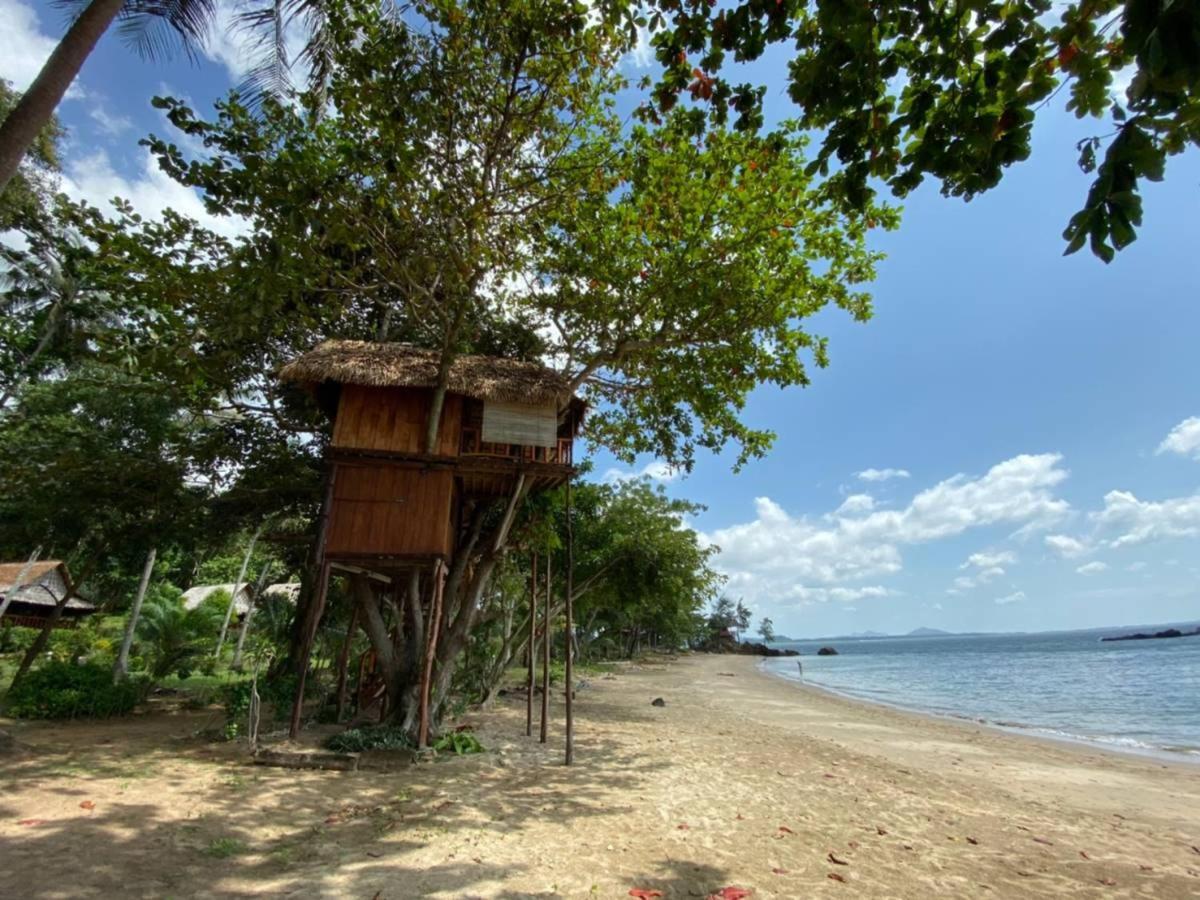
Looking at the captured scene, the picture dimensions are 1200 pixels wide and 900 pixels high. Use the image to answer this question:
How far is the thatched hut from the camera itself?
79.4 feet

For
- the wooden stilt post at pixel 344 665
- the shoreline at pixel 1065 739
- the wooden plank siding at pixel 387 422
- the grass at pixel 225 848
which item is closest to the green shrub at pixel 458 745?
the wooden stilt post at pixel 344 665

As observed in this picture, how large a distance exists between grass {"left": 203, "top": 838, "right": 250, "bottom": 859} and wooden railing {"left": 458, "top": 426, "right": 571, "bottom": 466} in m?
6.54

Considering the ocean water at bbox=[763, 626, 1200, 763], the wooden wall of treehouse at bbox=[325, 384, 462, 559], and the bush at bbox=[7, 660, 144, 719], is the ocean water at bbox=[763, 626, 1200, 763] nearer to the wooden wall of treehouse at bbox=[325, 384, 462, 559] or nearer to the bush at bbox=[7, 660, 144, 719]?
the wooden wall of treehouse at bbox=[325, 384, 462, 559]

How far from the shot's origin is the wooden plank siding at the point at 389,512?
999 centimetres

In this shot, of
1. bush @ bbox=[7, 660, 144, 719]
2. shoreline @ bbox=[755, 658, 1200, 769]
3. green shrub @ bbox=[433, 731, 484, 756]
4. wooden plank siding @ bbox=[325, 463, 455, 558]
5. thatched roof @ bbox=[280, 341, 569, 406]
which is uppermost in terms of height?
thatched roof @ bbox=[280, 341, 569, 406]

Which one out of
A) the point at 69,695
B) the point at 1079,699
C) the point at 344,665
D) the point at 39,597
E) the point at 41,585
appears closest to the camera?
the point at 69,695

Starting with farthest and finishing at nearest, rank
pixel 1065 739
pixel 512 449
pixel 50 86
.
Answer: pixel 1065 739 < pixel 512 449 < pixel 50 86

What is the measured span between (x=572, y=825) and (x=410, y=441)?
22.0 feet

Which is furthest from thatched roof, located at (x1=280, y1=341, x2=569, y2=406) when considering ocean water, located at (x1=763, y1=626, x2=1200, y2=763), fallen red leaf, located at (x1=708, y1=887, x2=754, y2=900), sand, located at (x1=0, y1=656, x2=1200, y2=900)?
ocean water, located at (x1=763, y1=626, x2=1200, y2=763)

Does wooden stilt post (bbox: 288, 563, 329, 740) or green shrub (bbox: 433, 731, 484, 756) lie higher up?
wooden stilt post (bbox: 288, 563, 329, 740)

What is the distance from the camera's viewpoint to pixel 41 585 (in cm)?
2555

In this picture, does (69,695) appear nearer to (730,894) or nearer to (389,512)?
(389,512)

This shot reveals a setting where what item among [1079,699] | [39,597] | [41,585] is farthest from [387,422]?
[1079,699]

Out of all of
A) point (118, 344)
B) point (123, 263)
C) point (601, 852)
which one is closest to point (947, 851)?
point (601, 852)
